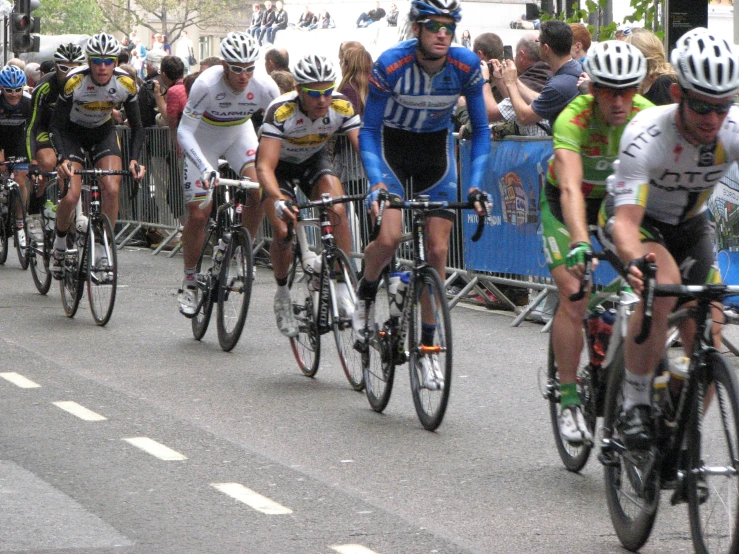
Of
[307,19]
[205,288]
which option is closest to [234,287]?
[205,288]

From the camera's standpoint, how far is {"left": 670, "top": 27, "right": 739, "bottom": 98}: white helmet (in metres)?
4.70

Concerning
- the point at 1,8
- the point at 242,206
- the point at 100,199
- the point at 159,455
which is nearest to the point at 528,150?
the point at 242,206

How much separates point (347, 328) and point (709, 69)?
394 centimetres

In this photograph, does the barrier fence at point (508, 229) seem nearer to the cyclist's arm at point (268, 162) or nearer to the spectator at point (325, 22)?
the cyclist's arm at point (268, 162)

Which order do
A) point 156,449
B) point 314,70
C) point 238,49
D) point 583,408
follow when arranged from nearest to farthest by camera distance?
point 583,408
point 156,449
point 314,70
point 238,49

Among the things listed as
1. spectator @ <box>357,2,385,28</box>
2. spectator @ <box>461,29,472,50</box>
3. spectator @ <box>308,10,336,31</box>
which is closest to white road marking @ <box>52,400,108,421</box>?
spectator @ <box>461,29,472,50</box>

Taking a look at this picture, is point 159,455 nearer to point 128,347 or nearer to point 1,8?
point 128,347

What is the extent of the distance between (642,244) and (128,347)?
18.3 feet

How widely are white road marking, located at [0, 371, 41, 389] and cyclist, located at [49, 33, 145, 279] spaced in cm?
256

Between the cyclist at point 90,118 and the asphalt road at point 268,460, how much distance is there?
131cm

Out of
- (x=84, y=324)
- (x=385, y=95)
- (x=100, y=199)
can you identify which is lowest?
(x=84, y=324)

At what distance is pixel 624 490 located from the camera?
531 centimetres

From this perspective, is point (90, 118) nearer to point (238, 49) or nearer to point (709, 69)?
point (238, 49)

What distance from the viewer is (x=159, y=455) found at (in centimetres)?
680
